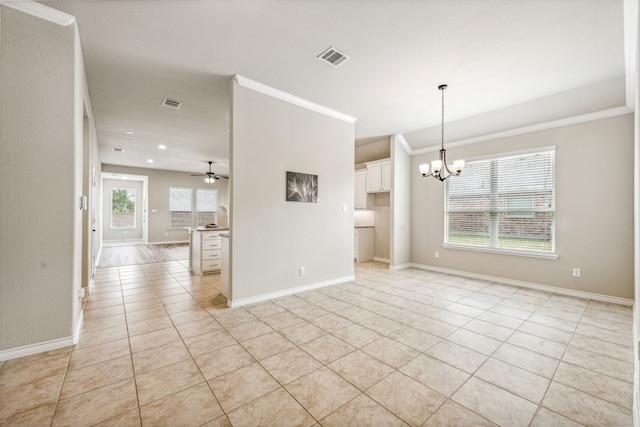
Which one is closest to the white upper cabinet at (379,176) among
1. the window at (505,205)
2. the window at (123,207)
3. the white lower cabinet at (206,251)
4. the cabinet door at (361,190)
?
the cabinet door at (361,190)

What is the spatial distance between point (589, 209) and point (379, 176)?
373cm

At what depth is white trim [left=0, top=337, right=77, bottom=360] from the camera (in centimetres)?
219

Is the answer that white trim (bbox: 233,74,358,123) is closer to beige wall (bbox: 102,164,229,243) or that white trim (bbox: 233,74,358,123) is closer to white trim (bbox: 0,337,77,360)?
white trim (bbox: 0,337,77,360)

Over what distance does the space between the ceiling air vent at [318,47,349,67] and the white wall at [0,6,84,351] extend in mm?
2364

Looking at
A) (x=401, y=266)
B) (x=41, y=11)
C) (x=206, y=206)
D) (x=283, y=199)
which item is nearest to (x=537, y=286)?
(x=401, y=266)

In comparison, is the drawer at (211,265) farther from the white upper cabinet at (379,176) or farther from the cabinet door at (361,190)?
the white upper cabinet at (379,176)

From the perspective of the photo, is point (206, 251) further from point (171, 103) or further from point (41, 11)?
point (41, 11)

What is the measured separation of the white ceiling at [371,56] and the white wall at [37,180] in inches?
16.9

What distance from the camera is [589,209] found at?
3.95 m

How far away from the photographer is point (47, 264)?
7.68 ft

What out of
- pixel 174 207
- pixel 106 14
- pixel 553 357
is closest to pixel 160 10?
pixel 106 14

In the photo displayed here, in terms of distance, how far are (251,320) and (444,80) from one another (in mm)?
3844

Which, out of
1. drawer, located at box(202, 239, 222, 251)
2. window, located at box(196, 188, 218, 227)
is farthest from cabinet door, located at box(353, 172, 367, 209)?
window, located at box(196, 188, 218, 227)

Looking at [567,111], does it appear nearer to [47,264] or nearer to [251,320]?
[251,320]
